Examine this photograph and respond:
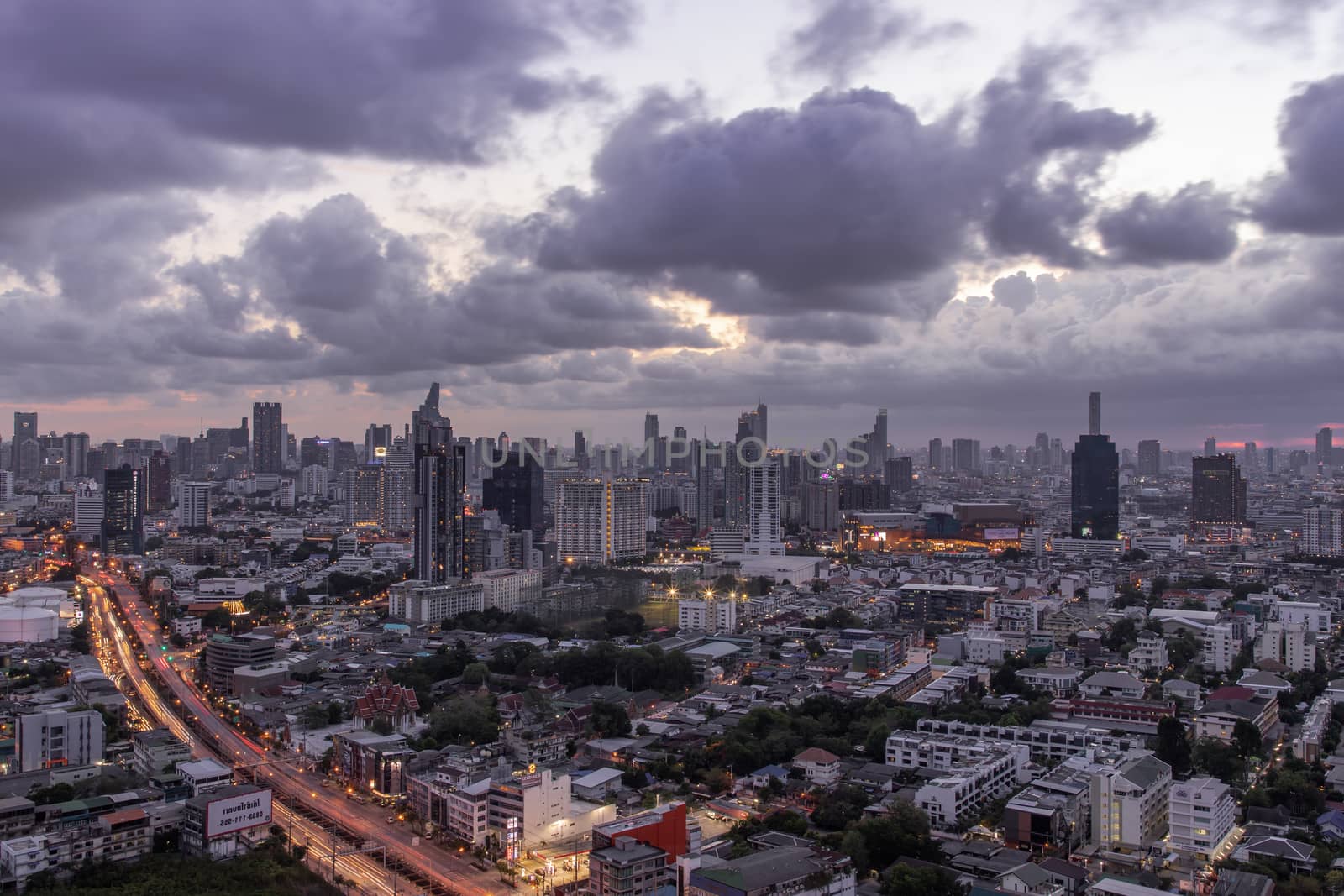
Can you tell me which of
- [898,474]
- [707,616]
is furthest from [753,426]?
[707,616]

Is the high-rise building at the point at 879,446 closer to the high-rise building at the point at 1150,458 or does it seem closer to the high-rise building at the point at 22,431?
the high-rise building at the point at 1150,458

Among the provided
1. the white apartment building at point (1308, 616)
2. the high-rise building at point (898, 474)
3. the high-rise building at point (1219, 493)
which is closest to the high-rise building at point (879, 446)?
the high-rise building at point (898, 474)

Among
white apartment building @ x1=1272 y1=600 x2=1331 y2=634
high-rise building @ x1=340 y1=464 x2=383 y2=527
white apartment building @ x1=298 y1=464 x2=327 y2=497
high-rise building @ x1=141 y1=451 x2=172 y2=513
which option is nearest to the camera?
white apartment building @ x1=1272 y1=600 x2=1331 y2=634

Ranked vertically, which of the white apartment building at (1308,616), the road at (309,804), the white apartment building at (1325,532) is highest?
the white apartment building at (1325,532)

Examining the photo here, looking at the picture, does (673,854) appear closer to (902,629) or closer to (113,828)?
(113,828)

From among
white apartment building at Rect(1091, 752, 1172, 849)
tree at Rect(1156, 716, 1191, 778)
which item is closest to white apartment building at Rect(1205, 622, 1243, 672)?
tree at Rect(1156, 716, 1191, 778)

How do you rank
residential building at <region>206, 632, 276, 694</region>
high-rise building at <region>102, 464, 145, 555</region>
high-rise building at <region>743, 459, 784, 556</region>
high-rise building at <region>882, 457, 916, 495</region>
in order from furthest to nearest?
1. high-rise building at <region>882, 457, 916, 495</region>
2. high-rise building at <region>102, 464, 145, 555</region>
3. high-rise building at <region>743, 459, 784, 556</region>
4. residential building at <region>206, 632, 276, 694</region>

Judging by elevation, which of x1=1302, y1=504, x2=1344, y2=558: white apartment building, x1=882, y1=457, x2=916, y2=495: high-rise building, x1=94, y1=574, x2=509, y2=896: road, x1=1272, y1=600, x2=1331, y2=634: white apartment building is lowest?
x1=94, y1=574, x2=509, y2=896: road

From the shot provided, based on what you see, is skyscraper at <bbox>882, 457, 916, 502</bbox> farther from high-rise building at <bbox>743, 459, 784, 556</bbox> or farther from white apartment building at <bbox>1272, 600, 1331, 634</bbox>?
white apartment building at <bbox>1272, 600, 1331, 634</bbox>
